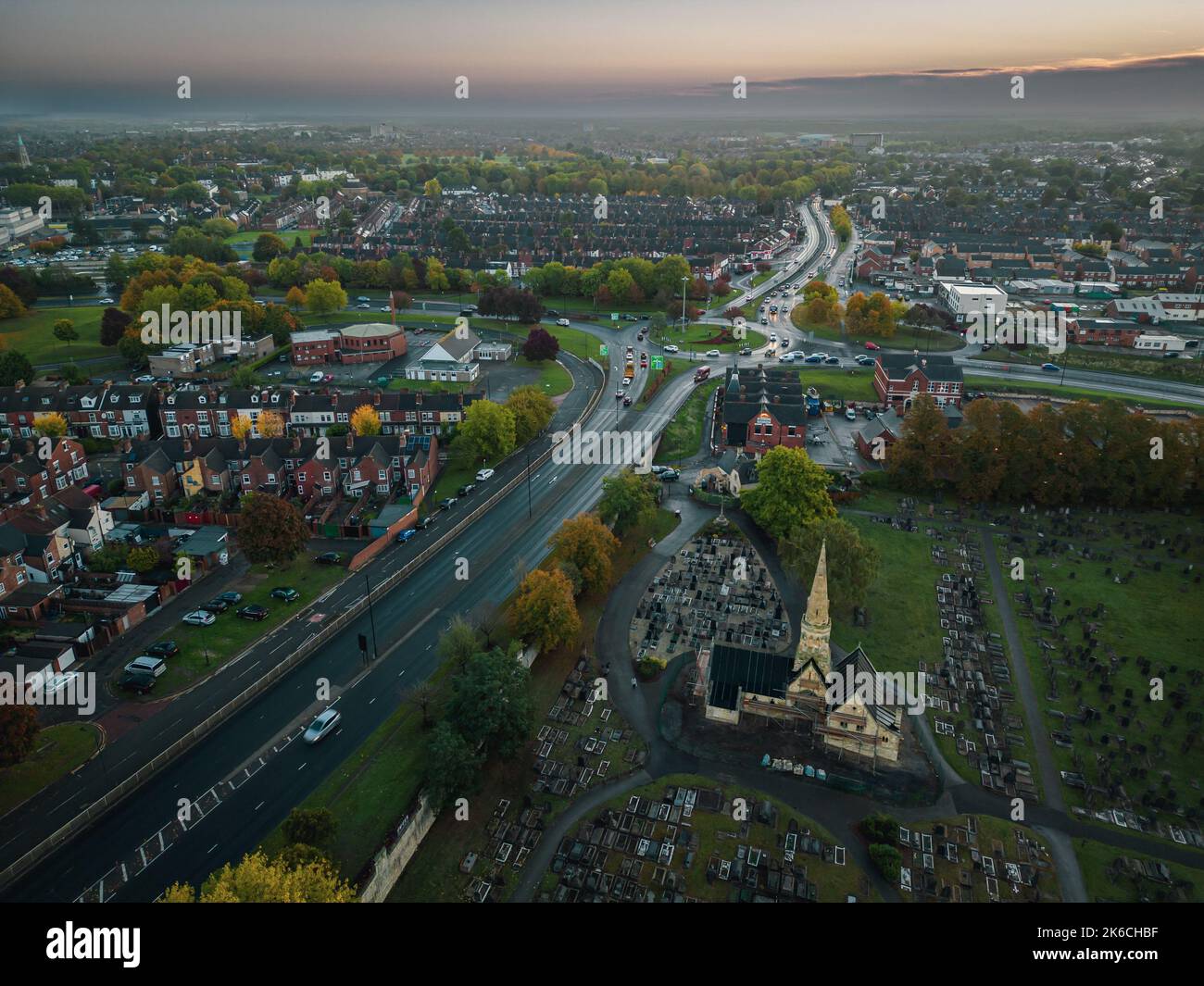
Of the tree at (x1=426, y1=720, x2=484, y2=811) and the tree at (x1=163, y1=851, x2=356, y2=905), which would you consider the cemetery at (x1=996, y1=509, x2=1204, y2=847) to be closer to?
the tree at (x1=426, y1=720, x2=484, y2=811)

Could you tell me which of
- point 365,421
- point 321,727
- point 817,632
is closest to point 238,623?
point 321,727

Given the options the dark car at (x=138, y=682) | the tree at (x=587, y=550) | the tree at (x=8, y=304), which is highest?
the tree at (x=8, y=304)

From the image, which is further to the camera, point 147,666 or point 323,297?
point 323,297

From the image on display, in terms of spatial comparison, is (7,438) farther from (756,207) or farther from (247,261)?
(756,207)

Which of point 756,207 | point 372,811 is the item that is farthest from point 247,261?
point 372,811

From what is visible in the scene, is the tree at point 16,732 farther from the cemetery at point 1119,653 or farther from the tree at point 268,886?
the cemetery at point 1119,653

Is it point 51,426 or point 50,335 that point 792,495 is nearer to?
point 51,426

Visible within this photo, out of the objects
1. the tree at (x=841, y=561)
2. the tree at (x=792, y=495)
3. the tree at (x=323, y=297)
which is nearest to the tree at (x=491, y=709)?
the tree at (x=841, y=561)

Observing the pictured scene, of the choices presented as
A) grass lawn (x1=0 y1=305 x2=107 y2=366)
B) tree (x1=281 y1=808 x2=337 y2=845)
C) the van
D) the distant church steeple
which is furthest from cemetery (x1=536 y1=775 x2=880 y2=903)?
grass lawn (x1=0 y1=305 x2=107 y2=366)
